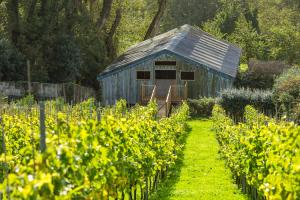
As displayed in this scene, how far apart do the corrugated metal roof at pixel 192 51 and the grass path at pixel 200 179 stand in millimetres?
14443

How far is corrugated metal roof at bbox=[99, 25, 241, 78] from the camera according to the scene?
A: 132 feet

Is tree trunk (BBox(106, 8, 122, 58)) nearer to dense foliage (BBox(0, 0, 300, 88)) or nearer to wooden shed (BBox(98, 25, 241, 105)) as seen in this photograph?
dense foliage (BBox(0, 0, 300, 88))

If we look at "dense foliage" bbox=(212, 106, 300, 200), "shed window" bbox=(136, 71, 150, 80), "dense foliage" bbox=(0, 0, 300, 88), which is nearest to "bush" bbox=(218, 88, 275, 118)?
"shed window" bbox=(136, 71, 150, 80)

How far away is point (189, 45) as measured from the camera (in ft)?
143

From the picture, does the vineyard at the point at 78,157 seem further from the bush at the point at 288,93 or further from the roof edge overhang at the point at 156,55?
the roof edge overhang at the point at 156,55

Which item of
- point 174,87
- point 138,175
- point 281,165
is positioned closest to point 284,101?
point 174,87

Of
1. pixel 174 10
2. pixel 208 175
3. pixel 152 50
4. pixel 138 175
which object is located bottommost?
pixel 208 175

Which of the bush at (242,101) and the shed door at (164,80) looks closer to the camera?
the bush at (242,101)

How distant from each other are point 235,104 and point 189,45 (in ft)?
33.7

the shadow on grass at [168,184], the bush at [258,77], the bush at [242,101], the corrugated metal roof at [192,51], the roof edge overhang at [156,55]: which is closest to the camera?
the shadow on grass at [168,184]

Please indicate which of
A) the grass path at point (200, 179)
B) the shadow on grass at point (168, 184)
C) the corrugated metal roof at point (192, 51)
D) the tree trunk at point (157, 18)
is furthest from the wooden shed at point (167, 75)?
the shadow on grass at point (168, 184)

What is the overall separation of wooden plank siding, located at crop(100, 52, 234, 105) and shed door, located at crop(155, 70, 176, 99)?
0.94 feet

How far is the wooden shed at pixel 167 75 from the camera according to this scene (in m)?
39.6

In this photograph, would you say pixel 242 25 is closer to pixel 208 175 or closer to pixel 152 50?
pixel 152 50
